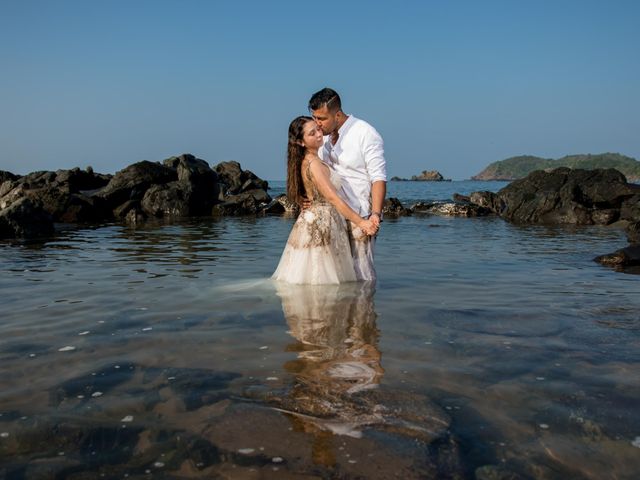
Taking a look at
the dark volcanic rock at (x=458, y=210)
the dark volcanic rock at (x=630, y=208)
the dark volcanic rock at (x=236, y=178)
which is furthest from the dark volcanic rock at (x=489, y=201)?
the dark volcanic rock at (x=236, y=178)

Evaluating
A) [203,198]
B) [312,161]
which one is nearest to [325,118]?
[312,161]

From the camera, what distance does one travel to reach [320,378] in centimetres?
429

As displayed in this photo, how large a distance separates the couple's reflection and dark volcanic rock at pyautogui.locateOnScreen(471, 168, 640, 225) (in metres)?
19.9

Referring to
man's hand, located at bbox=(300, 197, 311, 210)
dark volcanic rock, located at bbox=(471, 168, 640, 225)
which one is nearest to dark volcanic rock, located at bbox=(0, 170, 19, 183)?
dark volcanic rock, located at bbox=(471, 168, 640, 225)

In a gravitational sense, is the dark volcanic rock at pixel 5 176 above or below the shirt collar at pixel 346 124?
above

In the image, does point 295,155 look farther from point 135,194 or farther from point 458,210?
point 135,194

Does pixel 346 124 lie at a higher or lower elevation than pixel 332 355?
higher

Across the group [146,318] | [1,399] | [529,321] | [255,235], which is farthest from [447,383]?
[255,235]

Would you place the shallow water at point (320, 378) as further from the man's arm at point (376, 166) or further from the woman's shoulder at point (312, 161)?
the woman's shoulder at point (312, 161)

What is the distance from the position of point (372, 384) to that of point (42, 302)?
17.2 ft

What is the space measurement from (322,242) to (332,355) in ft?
9.15

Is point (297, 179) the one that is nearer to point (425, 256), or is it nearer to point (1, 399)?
point (1, 399)

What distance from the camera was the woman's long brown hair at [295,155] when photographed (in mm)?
7141

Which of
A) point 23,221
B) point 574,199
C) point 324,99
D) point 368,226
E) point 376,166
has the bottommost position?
point 23,221
